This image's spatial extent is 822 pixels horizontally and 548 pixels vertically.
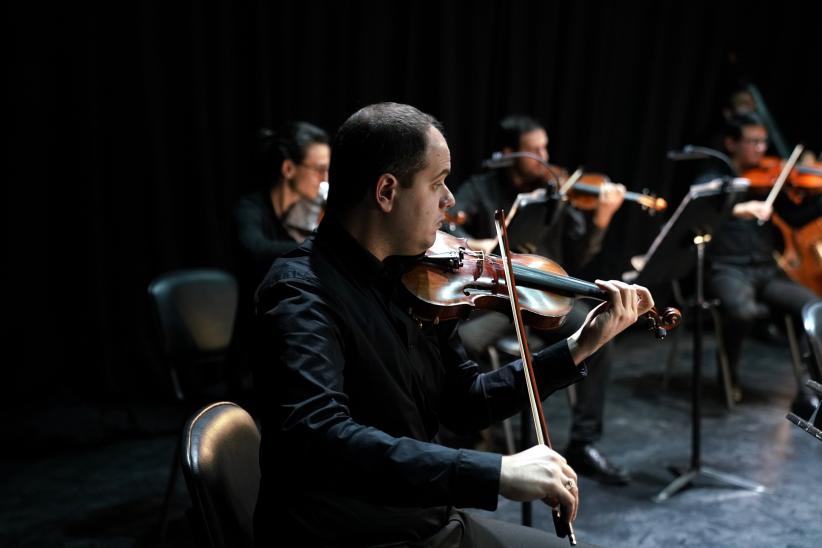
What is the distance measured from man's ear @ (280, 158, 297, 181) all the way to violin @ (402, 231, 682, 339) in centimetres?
139

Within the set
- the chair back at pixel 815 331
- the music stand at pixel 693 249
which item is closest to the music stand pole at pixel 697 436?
the music stand at pixel 693 249

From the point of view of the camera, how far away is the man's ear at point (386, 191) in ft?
5.06

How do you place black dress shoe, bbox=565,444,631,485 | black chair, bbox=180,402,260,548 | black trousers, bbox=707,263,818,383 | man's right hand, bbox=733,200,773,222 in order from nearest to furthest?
1. black chair, bbox=180,402,260,548
2. black dress shoe, bbox=565,444,631,485
3. man's right hand, bbox=733,200,773,222
4. black trousers, bbox=707,263,818,383

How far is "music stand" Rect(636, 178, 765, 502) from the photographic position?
314 centimetres

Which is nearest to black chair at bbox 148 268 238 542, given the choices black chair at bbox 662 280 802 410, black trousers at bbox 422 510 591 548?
black trousers at bbox 422 510 591 548

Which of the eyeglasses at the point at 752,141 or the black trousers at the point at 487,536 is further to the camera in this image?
the eyeglasses at the point at 752,141

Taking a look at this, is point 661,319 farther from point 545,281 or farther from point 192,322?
point 192,322

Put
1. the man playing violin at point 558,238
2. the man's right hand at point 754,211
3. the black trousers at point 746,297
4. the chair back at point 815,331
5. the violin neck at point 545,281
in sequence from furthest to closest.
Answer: the black trousers at point 746,297, the man's right hand at point 754,211, the man playing violin at point 558,238, the chair back at point 815,331, the violin neck at point 545,281

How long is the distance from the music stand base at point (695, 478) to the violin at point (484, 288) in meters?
1.66

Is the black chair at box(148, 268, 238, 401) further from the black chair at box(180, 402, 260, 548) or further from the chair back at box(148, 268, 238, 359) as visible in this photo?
the black chair at box(180, 402, 260, 548)

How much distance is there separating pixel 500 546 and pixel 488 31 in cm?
383

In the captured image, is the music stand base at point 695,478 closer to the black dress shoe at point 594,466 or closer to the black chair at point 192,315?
the black dress shoe at point 594,466

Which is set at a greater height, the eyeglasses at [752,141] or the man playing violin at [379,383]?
the man playing violin at [379,383]

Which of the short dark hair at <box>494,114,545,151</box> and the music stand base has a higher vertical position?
the short dark hair at <box>494,114,545,151</box>
